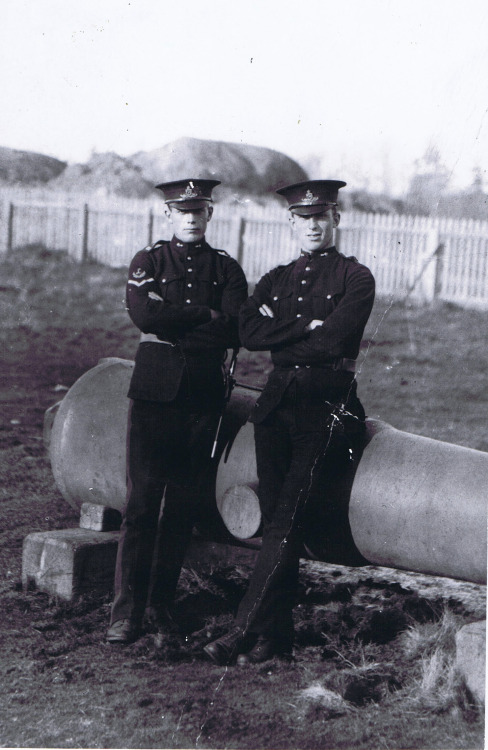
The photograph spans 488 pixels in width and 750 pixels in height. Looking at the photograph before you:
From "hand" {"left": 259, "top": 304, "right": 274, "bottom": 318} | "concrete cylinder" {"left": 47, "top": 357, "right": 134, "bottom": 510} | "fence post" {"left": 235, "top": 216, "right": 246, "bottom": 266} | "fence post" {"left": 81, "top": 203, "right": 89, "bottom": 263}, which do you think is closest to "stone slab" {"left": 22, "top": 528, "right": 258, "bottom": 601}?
"concrete cylinder" {"left": 47, "top": 357, "right": 134, "bottom": 510}

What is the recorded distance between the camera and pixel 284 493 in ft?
12.2

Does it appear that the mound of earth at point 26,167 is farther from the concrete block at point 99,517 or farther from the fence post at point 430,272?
the concrete block at point 99,517

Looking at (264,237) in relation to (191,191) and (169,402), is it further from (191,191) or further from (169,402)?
(169,402)

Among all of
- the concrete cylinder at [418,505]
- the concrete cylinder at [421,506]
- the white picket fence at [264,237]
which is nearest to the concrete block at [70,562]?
the concrete cylinder at [418,505]

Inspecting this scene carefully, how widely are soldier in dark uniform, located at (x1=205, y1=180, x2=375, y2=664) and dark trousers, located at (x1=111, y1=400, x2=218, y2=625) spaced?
376 millimetres

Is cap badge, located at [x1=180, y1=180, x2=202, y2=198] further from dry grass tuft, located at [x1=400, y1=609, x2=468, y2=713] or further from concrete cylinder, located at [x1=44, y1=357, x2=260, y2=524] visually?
dry grass tuft, located at [x1=400, y1=609, x2=468, y2=713]

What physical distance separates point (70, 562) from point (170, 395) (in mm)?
1033

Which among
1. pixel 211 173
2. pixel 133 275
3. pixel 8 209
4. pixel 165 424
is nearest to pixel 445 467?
pixel 165 424

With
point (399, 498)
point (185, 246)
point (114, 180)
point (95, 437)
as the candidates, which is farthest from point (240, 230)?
point (399, 498)

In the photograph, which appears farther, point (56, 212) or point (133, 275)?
point (56, 212)

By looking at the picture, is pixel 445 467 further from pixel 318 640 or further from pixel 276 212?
pixel 276 212

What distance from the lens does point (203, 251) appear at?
13.6ft

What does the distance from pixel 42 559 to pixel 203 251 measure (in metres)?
1.63

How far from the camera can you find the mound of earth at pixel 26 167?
10.3m
